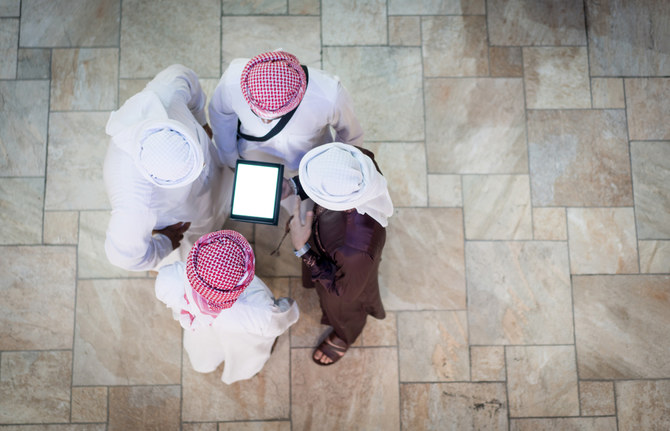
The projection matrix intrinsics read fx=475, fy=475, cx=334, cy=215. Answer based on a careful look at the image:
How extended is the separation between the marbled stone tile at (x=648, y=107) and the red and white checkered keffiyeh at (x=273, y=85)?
2.41m

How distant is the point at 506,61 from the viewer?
3.12 m

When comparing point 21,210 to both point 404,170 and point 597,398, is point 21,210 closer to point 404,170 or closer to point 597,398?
point 404,170

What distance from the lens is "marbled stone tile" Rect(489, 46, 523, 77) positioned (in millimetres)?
3105

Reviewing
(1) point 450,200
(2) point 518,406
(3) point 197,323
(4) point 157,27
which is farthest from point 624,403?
(4) point 157,27

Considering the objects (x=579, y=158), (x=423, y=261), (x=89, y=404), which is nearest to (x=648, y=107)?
(x=579, y=158)

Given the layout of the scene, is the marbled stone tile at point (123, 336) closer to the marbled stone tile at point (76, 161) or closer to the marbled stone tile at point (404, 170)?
the marbled stone tile at point (76, 161)

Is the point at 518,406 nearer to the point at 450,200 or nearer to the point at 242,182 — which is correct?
the point at 450,200

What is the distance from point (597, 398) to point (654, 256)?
3.16 ft

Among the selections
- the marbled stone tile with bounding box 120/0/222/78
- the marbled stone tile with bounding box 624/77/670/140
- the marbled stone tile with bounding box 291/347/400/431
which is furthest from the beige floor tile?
the marbled stone tile with bounding box 624/77/670/140

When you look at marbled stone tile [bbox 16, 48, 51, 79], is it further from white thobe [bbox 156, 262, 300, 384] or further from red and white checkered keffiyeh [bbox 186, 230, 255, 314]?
red and white checkered keffiyeh [bbox 186, 230, 255, 314]

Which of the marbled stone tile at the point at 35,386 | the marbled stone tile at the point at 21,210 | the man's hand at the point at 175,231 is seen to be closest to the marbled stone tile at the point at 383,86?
the man's hand at the point at 175,231

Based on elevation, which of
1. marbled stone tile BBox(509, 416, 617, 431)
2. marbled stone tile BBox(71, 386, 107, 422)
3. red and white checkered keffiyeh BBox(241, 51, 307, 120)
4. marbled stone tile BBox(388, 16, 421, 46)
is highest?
red and white checkered keffiyeh BBox(241, 51, 307, 120)

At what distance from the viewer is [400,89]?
3.05 meters

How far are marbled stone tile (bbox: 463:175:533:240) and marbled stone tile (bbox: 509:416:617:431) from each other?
3.66ft
